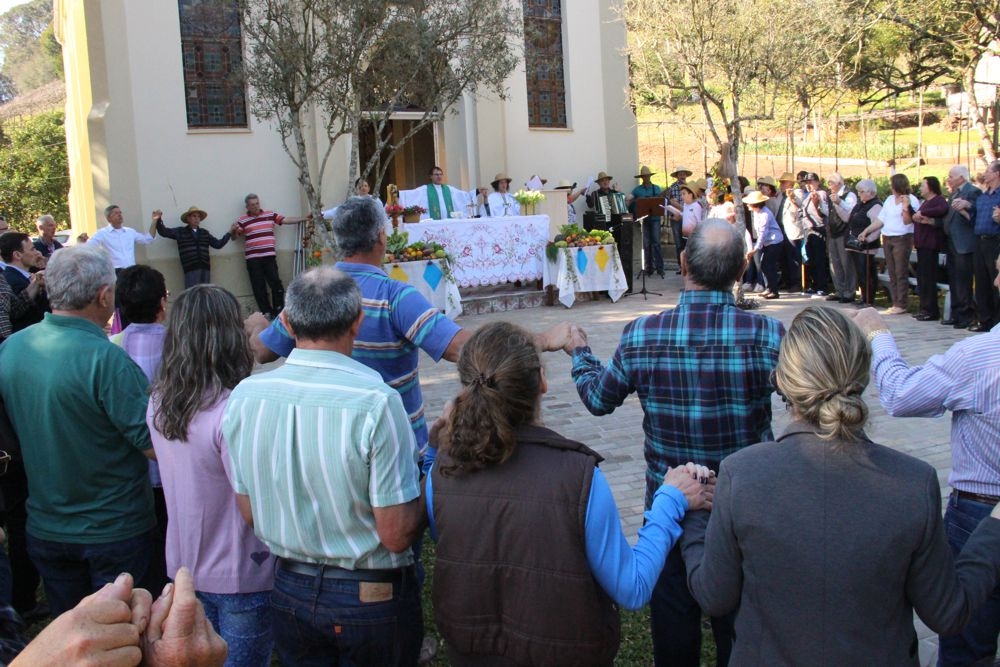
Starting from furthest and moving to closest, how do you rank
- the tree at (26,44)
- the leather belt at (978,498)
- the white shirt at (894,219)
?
the tree at (26,44) → the white shirt at (894,219) → the leather belt at (978,498)

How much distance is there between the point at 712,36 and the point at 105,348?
16.6 metres

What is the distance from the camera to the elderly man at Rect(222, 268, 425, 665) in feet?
8.33

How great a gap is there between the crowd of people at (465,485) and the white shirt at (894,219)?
1016 centimetres

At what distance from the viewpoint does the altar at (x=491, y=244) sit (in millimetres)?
14336

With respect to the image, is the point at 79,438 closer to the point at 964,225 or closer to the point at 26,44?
the point at 964,225

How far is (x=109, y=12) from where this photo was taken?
14.9 meters

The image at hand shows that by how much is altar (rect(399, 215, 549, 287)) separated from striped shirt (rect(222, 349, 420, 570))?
11429 mm

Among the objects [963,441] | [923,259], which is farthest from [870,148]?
[963,441]

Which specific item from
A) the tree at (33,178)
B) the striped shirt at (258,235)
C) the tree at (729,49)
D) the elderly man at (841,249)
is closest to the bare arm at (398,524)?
the elderly man at (841,249)

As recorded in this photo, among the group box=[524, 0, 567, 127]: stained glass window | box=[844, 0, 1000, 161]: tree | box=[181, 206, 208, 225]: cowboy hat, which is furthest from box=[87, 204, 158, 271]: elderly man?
box=[844, 0, 1000, 161]: tree

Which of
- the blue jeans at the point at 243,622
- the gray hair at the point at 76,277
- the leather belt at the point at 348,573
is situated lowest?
the blue jeans at the point at 243,622

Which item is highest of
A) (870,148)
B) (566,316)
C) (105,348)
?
(870,148)

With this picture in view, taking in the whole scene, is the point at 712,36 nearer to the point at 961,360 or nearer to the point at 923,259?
the point at 923,259

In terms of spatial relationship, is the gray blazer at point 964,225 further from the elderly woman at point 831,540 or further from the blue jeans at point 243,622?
the blue jeans at point 243,622
